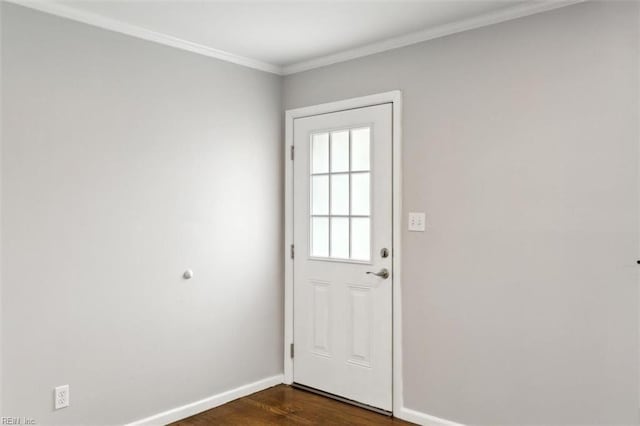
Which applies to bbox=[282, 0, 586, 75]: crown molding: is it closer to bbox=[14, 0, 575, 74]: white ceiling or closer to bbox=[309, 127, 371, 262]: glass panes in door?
bbox=[14, 0, 575, 74]: white ceiling

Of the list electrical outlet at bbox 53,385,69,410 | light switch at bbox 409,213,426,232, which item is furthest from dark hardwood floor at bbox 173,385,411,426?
light switch at bbox 409,213,426,232

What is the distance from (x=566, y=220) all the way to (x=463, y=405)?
120cm

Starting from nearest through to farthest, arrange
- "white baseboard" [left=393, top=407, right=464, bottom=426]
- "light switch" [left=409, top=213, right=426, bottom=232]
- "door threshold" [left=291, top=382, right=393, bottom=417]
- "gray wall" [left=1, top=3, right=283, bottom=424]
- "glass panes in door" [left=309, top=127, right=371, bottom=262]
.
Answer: "gray wall" [left=1, top=3, right=283, bottom=424] < "white baseboard" [left=393, top=407, right=464, bottom=426] < "light switch" [left=409, top=213, right=426, bottom=232] < "door threshold" [left=291, top=382, right=393, bottom=417] < "glass panes in door" [left=309, top=127, right=371, bottom=262]

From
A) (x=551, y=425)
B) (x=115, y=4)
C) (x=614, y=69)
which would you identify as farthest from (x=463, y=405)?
(x=115, y=4)

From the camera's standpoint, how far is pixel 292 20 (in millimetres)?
2838

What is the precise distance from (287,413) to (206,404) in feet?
1.79

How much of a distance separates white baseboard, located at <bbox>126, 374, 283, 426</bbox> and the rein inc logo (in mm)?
557

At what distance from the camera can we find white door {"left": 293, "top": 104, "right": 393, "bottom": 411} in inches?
127

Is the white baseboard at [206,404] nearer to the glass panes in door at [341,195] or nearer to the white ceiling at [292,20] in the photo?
the glass panes in door at [341,195]

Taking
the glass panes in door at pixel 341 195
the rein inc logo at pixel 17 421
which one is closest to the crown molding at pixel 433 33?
the glass panes in door at pixel 341 195

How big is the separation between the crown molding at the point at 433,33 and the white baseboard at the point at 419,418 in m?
2.27

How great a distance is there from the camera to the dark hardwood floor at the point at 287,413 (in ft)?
10.2

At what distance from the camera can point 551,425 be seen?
2568mm

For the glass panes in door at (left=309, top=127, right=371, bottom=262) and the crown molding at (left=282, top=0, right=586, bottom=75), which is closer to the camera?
the crown molding at (left=282, top=0, right=586, bottom=75)
